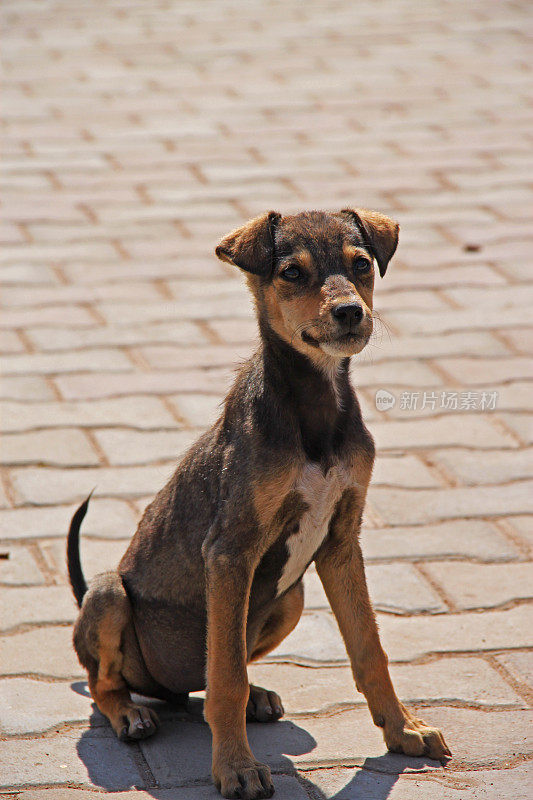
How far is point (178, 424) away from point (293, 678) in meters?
2.20

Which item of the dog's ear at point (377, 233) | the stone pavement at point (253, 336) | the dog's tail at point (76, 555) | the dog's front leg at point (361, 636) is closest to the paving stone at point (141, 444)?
the stone pavement at point (253, 336)

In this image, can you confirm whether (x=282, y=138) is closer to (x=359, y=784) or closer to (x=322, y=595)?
(x=322, y=595)

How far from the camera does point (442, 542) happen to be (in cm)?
515

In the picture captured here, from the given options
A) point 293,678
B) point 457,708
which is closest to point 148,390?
point 293,678

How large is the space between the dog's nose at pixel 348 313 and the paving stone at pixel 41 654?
1761 millimetres

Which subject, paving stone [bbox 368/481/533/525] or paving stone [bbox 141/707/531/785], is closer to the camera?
paving stone [bbox 141/707/531/785]

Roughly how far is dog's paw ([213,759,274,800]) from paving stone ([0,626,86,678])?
943 mm

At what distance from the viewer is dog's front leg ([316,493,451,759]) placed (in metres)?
Answer: 3.75

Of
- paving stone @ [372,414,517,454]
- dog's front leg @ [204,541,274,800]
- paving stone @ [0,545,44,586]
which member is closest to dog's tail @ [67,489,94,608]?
paving stone @ [0,545,44,586]

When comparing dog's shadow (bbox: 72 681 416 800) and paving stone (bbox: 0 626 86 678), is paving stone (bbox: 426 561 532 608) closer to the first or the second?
dog's shadow (bbox: 72 681 416 800)

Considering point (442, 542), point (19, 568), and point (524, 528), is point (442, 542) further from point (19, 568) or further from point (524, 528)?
point (19, 568)

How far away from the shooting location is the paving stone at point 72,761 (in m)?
3.58

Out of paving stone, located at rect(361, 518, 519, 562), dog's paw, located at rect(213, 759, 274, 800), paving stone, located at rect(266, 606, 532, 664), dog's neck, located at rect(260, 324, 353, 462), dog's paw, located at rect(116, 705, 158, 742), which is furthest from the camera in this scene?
paving stone, located at rect(361, 518, 519, 562)

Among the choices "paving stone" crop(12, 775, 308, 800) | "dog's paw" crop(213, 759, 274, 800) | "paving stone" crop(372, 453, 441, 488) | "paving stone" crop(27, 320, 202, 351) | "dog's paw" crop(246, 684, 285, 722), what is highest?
"dog's paw" crop(213, 759, 274, 800)
